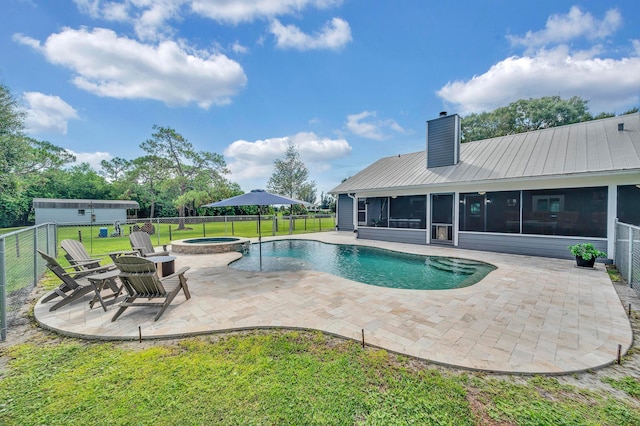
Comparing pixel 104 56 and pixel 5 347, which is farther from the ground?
pixel 104 56

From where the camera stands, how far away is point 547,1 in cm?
956

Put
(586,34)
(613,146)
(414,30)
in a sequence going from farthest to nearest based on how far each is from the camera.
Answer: (586,34) → (414,30) → (613,146)

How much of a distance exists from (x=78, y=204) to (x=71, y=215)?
122cm

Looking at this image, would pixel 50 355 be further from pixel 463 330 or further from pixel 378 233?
pixel 378 233

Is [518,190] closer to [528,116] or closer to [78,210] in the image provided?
[528,116]

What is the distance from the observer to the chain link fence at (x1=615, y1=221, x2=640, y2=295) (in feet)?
16.2

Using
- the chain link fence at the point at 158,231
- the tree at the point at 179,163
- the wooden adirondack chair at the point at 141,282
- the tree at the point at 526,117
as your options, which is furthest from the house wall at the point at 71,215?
the tree at the point at 526,117

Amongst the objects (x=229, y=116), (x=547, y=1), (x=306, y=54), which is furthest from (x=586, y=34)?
(x=229, y=116)

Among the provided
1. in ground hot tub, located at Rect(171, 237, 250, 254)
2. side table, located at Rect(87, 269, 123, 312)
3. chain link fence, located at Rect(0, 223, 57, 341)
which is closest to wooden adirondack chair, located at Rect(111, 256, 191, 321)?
side table, located at Rect(87, 269, 123, 312)

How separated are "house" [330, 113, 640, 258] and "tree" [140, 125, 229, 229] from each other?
15586 millimetres

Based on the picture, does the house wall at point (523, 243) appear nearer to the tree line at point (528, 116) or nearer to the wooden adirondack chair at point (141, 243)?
the wooden adirondack chair at point (141, 243)

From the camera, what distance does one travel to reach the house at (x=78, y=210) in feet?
79.8

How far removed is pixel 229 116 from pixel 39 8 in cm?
1006

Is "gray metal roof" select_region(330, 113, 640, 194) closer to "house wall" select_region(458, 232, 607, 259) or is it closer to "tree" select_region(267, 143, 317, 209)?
"house wall" select_region(458, 232, 607, 259)
